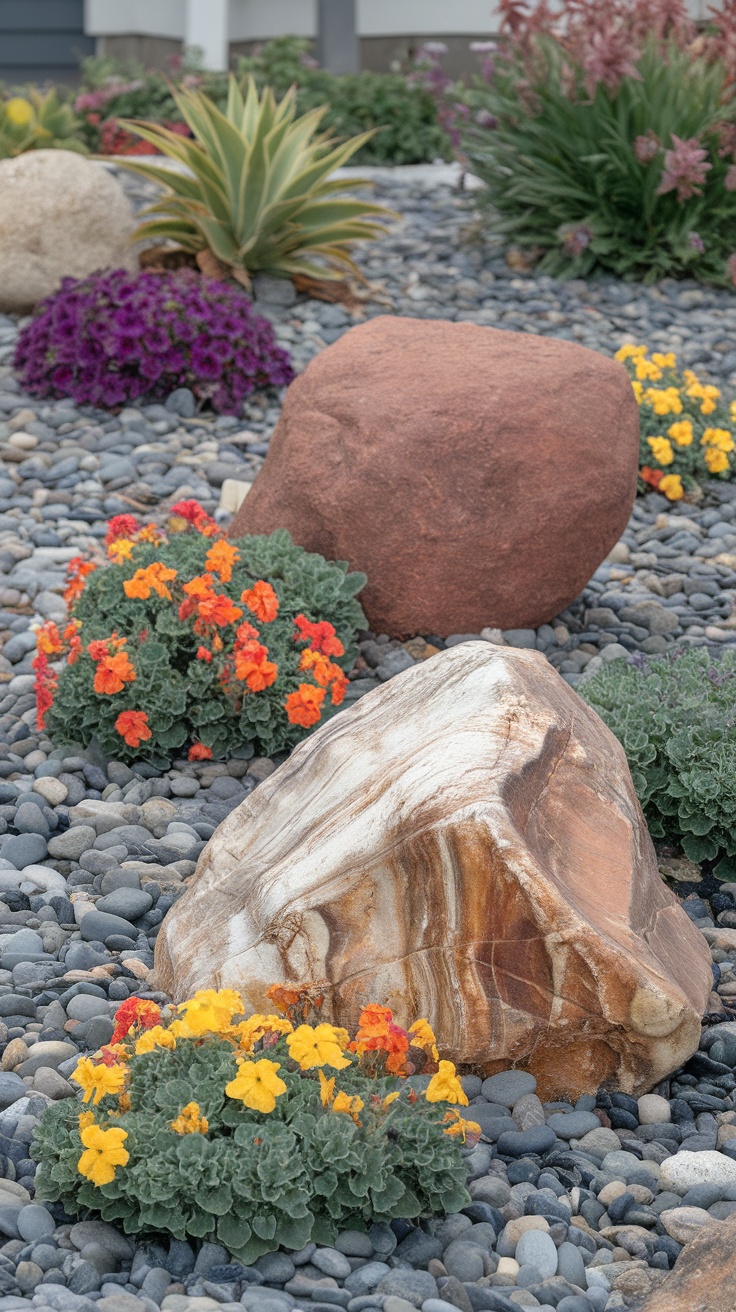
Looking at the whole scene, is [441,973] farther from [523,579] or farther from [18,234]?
[18,234]

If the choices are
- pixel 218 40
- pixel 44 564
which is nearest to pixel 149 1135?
pixel 44 564

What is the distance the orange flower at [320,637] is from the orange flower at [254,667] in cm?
21

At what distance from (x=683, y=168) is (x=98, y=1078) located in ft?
21.5

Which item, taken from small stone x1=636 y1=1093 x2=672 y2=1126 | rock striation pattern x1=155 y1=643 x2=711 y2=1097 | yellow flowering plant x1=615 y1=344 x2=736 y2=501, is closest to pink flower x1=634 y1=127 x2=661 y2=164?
yellow flowering plant x1=615 y1=344 x2=736 y2=501

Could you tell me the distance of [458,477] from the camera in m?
4.39

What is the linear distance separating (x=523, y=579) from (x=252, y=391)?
2.65 m

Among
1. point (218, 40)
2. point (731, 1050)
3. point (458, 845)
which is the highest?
point (218, 40)

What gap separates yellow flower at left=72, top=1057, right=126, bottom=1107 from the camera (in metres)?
2.22

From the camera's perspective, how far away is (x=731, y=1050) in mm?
2791

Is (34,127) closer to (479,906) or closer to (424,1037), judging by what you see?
(479,906)

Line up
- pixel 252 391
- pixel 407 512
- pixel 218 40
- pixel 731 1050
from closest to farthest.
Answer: pixel 731 1050 < pixel 407 512 < pixel 252 391 < pixel 218 40

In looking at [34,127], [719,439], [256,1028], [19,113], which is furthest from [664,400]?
[19,113]

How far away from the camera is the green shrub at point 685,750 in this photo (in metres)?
3.39

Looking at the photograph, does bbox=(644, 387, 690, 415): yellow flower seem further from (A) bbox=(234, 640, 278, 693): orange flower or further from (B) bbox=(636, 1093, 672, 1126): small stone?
(B) bbox=(636, 1093, 672, 1126): small stone
